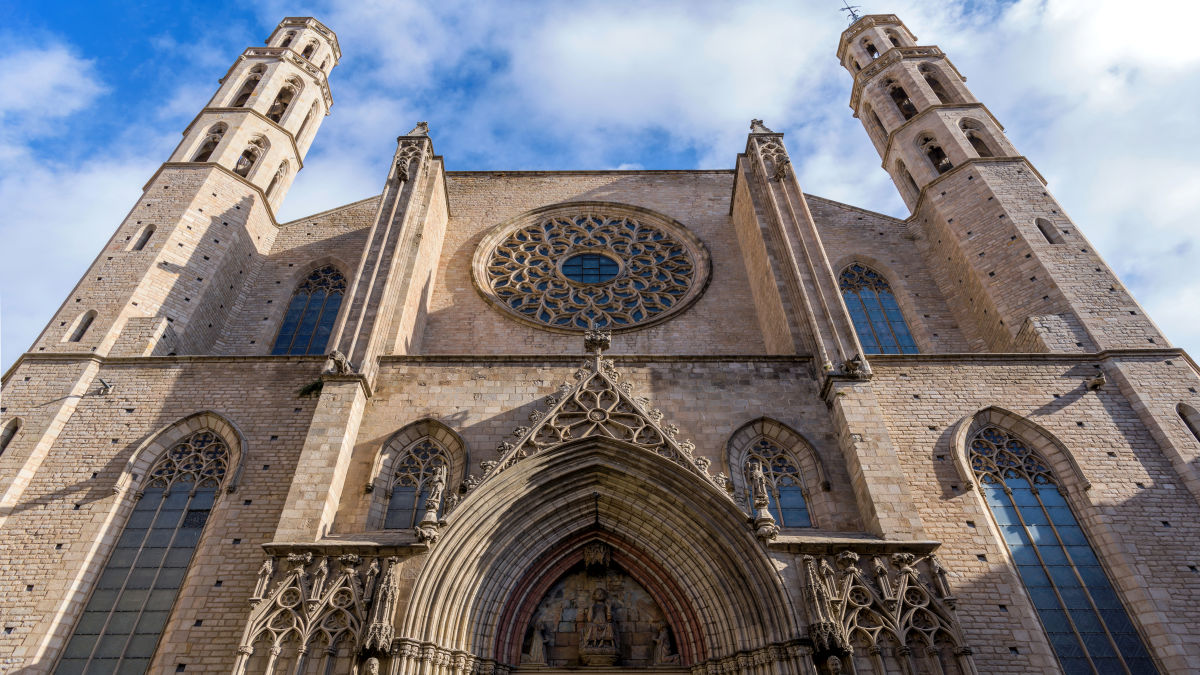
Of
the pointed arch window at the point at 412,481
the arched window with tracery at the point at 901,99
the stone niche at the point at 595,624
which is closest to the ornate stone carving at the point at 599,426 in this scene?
the pointed arch window at the point at 412,481

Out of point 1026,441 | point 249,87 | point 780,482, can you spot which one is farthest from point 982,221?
point 249,87

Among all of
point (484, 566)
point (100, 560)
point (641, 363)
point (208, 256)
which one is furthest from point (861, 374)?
point (208, 256)

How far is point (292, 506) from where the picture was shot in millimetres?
9156

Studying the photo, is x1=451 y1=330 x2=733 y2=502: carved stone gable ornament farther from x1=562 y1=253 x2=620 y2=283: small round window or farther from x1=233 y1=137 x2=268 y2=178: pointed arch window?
x1=233 y1=137 x2=268 y2=178: pointed arch window

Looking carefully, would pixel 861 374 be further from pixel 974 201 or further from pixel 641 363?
pixel 974 201

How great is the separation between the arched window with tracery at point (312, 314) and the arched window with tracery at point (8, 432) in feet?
14.8

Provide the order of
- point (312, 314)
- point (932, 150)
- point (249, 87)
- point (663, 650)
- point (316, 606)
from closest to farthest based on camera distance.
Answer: point (316, 606)
point (663, 650)
point (312, 314)
point (932, 150)
point (249, 87)

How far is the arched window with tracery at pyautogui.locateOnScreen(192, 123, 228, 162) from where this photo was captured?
16.8 metres

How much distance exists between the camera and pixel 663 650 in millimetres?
9047

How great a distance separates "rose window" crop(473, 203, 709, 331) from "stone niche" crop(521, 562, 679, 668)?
5.95 meters

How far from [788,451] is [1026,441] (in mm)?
3543

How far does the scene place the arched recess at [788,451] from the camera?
997 centimetres

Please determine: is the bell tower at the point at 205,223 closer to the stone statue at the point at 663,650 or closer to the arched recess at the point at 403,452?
the arched recess at the point at 403,452

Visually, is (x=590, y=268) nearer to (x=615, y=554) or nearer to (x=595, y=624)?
(x=615, y=554)
